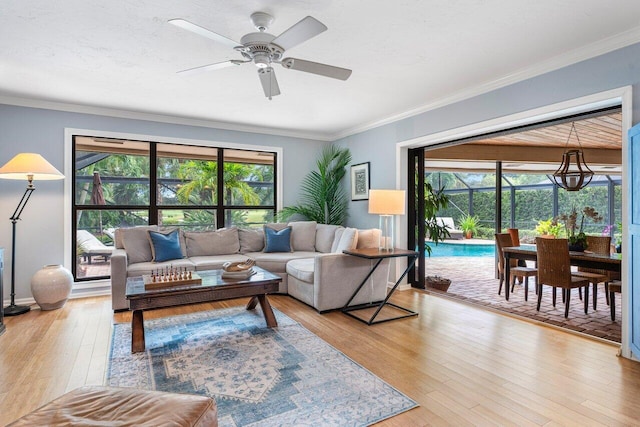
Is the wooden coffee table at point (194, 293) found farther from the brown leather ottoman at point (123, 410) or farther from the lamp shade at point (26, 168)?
the lamp shade at point (26, 168)

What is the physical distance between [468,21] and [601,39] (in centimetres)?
117

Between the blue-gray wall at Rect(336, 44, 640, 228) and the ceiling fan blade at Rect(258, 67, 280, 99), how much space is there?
5.97 feet

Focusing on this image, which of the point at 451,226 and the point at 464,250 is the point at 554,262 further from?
the point at 451,226

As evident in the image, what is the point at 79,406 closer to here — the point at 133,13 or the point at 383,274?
the point at 133,13

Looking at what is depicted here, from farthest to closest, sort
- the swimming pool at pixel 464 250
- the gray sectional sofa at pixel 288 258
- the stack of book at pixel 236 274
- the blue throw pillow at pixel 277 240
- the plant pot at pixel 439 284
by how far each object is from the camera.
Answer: the swimming pool at pixel 464 250 → the blue throw pillow at pixel 277 240 → the plant pot at pixel 439 284 → the gray sectional sofa at pixel 288 258 → the stack of book at pixel 236 274

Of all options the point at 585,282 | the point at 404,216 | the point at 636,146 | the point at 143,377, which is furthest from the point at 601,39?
the point at 143,377

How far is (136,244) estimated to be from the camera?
172 inches

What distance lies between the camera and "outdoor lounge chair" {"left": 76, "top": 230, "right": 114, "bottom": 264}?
466 centimetres

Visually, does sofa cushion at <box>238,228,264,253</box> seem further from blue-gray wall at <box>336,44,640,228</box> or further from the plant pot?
the plant pot

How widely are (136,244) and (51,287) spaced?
955 millimetres

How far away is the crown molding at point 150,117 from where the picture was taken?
4215mm

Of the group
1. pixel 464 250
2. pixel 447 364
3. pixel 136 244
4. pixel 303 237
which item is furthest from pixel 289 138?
pixel 464 250

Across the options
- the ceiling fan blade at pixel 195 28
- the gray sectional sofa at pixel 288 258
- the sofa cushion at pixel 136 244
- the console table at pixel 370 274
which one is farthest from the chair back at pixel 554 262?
the sofa cushion at pixel 136 244

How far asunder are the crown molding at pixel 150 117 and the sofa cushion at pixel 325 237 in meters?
1.79
